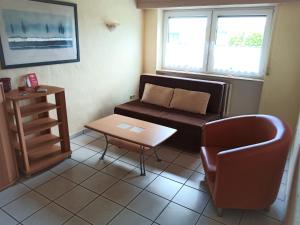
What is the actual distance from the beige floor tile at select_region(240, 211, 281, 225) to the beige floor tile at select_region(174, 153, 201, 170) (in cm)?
84

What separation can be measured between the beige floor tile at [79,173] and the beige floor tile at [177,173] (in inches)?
32.2

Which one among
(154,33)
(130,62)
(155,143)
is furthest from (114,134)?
(154,33)

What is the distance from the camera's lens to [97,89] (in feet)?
12.1

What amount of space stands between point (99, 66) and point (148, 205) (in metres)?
2.27

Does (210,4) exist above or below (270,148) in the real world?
above

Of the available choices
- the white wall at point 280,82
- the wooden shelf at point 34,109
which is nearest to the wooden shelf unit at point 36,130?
the wooden shelf at point 34,109

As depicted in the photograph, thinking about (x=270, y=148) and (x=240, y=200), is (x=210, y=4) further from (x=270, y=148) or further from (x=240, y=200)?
(x=240, y=200)

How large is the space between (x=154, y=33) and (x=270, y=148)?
3065 millimetres

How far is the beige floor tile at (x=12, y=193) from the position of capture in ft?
7.17

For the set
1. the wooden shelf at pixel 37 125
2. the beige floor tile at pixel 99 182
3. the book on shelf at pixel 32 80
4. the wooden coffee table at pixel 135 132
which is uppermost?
the book on shelf at pixel 32 80

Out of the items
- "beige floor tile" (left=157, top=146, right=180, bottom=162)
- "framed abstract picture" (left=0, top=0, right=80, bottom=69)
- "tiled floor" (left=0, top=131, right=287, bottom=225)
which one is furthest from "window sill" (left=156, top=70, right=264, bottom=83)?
"framed abstract picture" (left=0, top=0, right=80, bottom=69)

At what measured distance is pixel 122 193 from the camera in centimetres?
231

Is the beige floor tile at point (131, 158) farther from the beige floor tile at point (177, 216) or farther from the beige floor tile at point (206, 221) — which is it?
the beige floor tile at point (206, 221)

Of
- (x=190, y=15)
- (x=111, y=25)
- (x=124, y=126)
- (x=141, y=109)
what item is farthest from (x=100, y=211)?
(x=190, y=15)
